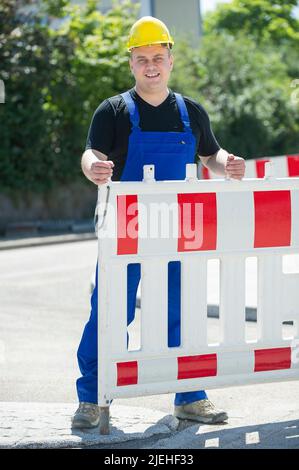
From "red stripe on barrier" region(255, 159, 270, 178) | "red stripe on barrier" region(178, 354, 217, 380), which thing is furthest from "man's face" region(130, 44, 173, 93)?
"red stripe on barrier" region(255, 159, 270, 178)

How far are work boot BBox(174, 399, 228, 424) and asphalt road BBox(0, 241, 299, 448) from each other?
76 mm

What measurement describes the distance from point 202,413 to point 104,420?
0.58 meters

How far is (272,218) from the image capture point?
4988 millimetres

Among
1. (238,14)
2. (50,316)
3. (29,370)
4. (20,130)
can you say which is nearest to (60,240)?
(20,130)

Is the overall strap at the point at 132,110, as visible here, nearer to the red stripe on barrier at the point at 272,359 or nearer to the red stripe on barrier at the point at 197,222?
the red stripe on barrier at the point at 197,222

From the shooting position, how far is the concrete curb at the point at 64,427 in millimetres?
4691

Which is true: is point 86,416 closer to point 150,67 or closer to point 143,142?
point 143,142

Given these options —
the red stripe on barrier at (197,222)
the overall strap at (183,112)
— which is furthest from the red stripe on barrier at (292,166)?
the red stripe on barrier at (197,222)

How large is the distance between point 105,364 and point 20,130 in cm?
1597

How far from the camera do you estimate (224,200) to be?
4.88 metres

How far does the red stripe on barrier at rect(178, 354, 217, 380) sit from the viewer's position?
16.0 feet

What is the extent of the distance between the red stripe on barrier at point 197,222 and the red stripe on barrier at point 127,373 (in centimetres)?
61

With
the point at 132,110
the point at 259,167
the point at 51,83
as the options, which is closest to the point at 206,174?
the point at 259,167

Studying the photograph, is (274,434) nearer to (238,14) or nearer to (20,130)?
(20,130)
